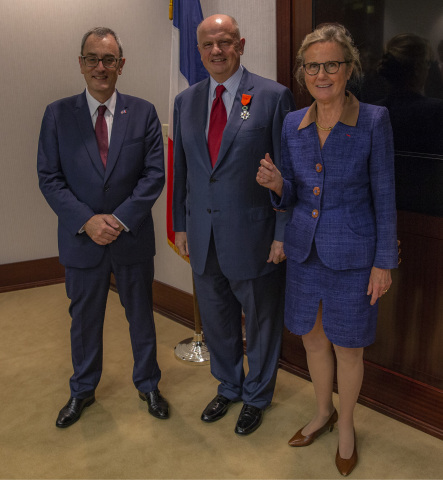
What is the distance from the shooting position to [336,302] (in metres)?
2.05

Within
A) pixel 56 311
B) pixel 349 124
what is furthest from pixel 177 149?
pixel 56 311

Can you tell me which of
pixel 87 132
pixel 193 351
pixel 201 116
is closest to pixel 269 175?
pixel 201 116

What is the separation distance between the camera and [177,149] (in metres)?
2.47

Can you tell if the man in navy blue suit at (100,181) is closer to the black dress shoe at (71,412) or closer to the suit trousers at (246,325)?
the black dress shoe at (71,412)

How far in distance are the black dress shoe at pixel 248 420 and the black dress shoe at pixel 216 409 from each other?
0.38 feet

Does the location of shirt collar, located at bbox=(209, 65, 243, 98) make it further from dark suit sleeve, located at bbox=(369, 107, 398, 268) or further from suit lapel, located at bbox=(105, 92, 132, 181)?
dark suit sleeve, located at bbox=(369, 107, 398, 268)

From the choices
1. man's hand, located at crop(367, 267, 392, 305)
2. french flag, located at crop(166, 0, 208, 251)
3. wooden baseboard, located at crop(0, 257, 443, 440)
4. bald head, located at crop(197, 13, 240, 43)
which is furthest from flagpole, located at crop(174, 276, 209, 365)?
bald head, located at crop(197, 13, 240, 43)

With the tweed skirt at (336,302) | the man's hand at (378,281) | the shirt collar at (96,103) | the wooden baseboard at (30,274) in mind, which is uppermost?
the shirt collar at (96,103)

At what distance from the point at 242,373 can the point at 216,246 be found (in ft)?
2.29

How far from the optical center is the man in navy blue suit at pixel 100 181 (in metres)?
2.37

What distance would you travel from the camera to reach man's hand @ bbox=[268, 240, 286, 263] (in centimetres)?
230

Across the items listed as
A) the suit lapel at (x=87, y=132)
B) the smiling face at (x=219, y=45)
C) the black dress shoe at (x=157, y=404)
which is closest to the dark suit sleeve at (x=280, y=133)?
the smiling face at (x=219, y=45)

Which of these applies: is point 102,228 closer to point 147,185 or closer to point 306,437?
point 147,185

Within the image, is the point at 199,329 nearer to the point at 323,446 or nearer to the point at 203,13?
the point at 323,446
